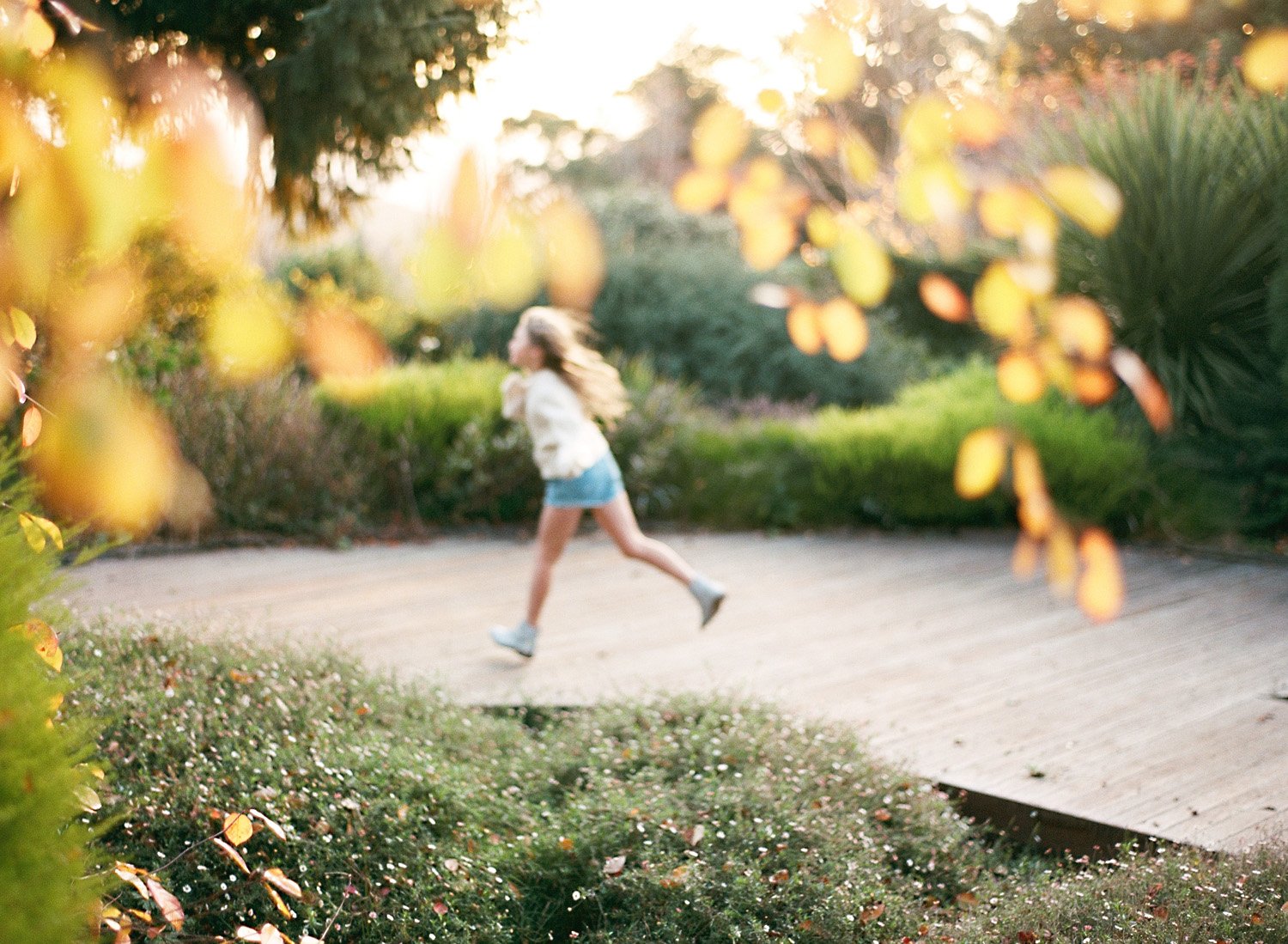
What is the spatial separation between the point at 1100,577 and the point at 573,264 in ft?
26.2

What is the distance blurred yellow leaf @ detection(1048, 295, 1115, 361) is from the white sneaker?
537 centimetres

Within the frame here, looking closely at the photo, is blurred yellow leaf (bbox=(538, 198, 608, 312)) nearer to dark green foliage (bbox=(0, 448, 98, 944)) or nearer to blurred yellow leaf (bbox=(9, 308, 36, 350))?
blurred yellow leaf (bbox=(9, 308, 36, 350))

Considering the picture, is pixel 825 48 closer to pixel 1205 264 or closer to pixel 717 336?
pixel 717 336

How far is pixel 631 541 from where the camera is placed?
5.46 metres

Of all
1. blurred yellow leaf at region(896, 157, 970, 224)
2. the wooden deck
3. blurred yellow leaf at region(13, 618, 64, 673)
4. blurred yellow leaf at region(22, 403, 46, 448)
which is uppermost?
blurred yellow leaf at region(896, 157, 970, 224)

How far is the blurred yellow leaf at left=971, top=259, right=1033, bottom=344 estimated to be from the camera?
948 centimetres

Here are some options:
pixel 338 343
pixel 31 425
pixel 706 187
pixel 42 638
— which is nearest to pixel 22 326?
pixel 31 425

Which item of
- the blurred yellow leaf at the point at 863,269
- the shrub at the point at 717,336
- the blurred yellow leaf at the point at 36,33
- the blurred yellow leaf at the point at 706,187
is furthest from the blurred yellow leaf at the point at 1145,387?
the blurred yellow leaf at the point at 706,187

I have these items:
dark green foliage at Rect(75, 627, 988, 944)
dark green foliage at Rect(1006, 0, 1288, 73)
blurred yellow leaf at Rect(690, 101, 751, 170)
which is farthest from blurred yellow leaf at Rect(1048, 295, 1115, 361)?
blurred yellow leaf at Rect(690, 101, 751, 170)

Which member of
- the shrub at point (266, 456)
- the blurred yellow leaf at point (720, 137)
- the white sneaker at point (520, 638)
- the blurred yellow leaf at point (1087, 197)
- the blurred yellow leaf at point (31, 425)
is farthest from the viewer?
the blurred yellow leaf at point (720, 137)

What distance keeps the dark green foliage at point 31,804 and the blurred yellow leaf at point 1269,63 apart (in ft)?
29.1

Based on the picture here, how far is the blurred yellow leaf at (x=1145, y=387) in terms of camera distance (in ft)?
27.3

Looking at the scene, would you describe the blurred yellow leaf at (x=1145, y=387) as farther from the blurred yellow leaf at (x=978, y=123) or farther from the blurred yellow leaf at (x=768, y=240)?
the blurred yellow leaf at (x=978, y=123)

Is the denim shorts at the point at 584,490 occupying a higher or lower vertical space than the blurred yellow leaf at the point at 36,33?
lower
